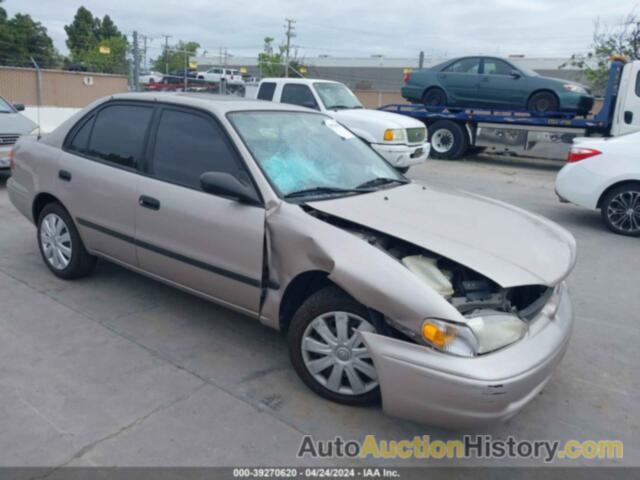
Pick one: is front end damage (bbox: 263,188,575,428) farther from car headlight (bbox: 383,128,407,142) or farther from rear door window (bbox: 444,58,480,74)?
rear door window (bbox: 444,58,480,74)

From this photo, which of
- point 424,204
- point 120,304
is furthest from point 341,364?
point 120,304

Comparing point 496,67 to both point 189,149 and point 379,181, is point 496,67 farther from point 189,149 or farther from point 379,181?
point 189,149

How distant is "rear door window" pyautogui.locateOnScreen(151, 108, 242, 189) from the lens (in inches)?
142

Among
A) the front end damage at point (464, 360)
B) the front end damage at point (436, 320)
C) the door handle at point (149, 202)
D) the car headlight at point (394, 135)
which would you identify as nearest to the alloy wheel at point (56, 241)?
the door handle at point (149, 202)

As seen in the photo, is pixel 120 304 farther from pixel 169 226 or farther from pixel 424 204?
pixel 424 204

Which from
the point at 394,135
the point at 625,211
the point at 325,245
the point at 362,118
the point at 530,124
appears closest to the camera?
the point at 325,245

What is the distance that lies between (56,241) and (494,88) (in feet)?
40.1

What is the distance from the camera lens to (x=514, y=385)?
2.51m

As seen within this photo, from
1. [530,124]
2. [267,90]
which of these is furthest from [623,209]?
[267,90]

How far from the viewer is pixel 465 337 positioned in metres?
2.56

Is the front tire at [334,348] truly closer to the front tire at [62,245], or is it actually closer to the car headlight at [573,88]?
the front tire at [62,245]

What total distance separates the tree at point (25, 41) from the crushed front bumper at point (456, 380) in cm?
4125

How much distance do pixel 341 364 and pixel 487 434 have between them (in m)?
0.88

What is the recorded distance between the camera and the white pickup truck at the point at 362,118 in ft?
32.6
